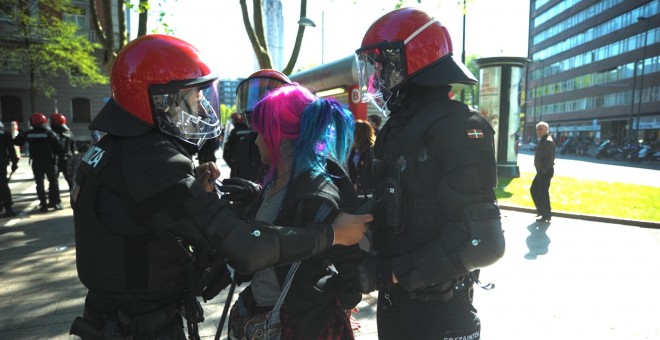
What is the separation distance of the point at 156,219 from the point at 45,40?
29.1 meters

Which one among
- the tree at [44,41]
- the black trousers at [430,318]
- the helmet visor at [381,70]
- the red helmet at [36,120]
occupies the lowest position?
the black trousers at [430,318]

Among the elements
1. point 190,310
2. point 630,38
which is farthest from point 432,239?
point 630,38

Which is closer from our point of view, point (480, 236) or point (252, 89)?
point (480, 236)

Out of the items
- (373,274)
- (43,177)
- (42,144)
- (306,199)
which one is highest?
(306,199)

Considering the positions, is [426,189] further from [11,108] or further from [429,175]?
[11,108]

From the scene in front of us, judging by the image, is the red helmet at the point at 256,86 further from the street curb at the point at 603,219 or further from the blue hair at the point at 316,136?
the street curb at the point at 603,219

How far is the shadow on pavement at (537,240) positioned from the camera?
5770 mm

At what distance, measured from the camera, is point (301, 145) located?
1.64 m

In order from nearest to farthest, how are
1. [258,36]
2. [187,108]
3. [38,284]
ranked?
[187,108] → [38,284] → [258,36]

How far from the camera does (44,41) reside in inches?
977

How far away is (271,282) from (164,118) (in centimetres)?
79

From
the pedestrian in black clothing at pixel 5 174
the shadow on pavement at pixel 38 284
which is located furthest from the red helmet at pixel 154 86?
the pedestrian in black clothing at pixel 5 174

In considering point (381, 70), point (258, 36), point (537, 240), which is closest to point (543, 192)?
point (537, 240)

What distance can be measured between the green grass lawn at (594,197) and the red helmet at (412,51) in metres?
8.06
